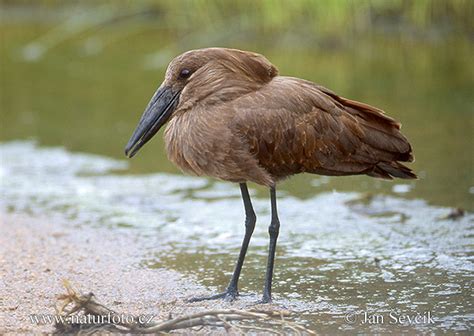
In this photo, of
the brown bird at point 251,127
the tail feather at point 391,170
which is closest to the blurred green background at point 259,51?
the tail feather at point 391,170

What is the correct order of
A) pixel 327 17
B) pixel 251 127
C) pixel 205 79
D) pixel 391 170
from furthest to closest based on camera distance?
pixel 327 17
pixel 391 170
pixel 205 79
pixel 251 127

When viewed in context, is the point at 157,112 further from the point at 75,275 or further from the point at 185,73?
the point at 75,275

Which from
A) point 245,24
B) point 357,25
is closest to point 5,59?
point 245,24

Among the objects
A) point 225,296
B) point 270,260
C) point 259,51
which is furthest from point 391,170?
point 259,51

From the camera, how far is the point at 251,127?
479cm

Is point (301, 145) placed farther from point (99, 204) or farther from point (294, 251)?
point (99, 204)

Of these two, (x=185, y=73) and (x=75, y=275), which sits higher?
(x=185, y=73)

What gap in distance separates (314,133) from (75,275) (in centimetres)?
156

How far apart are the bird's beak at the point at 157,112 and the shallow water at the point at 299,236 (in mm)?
862

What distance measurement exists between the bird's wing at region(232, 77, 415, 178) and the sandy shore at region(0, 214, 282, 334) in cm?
81

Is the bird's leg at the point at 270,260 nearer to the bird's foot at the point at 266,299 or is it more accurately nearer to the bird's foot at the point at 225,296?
the bird's foot at the point at 266,299

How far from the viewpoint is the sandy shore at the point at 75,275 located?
4.75m

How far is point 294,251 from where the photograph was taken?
578 cm

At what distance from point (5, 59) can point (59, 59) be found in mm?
730
